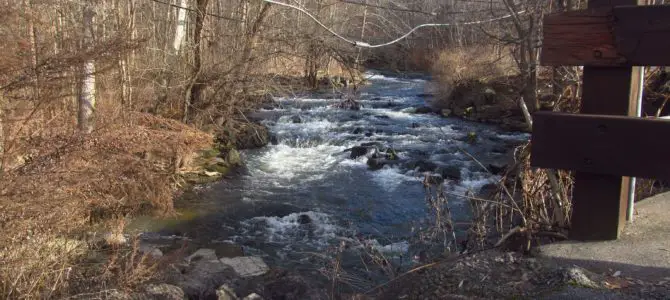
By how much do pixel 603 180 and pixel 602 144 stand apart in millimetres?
231

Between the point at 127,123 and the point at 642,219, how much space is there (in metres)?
6.99

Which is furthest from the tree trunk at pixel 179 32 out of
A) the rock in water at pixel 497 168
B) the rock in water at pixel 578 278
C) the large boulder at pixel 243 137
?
the rock in water at pixel 578 278

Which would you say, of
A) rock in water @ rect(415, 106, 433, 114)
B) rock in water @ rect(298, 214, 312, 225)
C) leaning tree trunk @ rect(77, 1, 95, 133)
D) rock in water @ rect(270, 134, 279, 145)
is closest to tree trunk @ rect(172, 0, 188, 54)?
leaning tree trunk @ rect(77, 1, 95, 133)

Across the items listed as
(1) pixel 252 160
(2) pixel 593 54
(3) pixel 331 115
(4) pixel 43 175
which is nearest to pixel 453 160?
(1) pixel 252 160

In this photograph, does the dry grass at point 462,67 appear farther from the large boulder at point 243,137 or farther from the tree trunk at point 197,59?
the tree trunk at point 197,59

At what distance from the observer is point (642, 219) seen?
10.7ft

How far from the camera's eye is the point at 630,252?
2781 millimetres

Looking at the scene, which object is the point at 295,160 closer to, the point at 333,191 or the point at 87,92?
the point at 333,191

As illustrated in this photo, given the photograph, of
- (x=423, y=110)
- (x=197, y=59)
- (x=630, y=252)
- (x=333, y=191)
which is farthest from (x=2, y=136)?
(x=423, y=110)

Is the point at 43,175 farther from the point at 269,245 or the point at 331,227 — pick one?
the point at 331,227

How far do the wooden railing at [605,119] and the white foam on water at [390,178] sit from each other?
8.88 metres

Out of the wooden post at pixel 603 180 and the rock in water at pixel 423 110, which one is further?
the rock in water at pixel 423 110

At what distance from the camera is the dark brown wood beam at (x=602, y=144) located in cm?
254

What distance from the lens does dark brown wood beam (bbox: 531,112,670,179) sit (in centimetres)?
254
